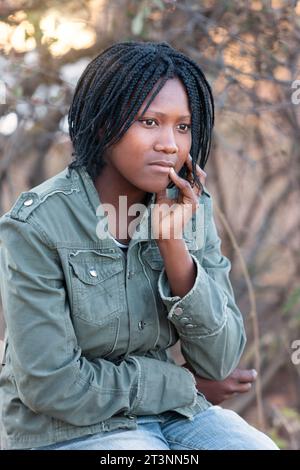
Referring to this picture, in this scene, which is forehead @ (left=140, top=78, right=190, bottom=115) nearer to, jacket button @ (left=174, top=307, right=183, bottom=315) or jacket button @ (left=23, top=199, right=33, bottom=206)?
jacket button @ (left=23, top=199, right=33, bottom=206)

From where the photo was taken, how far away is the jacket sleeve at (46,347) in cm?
202

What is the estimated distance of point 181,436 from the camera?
2176 millimetres

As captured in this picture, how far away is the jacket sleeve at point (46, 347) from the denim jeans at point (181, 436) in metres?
0.06

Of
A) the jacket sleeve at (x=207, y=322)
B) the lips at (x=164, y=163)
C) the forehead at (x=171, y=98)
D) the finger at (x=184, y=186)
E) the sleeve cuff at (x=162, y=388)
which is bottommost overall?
the sleeve cuff at (x=162, y=388)

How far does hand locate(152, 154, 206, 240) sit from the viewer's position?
2.17 meters

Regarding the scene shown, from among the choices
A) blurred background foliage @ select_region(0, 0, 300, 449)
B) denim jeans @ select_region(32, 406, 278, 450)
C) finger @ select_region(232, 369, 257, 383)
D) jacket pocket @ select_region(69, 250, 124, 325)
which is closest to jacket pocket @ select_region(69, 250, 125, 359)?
jacket pocket @ select_region(69, 250, 124, 325)

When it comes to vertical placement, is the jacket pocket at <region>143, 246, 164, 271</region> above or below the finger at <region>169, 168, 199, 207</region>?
below

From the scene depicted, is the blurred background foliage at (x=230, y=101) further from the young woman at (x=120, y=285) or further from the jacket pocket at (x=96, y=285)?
the jacket pocket at (x=96, y=285)

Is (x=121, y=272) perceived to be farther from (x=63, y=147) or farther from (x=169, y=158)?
(x=63, y=147)

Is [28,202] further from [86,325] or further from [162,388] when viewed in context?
[162,388]

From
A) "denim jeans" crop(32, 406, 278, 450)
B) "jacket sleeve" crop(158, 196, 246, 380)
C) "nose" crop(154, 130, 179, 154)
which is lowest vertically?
"denim jeans" crop(32, 406, 278, 450)

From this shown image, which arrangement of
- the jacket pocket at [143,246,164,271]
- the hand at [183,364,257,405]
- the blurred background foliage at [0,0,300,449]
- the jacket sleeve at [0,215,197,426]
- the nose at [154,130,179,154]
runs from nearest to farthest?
the jacket sleeve at [0,215,197,426] → the nose at [154,130,179,154] → the jacket pocket at [143,246,164,271] → the hand at [183,364,257,405] → the blurred background foliage at [0,0,300,449]

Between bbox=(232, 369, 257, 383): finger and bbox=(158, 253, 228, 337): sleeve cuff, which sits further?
bbox=(232, 369, 257, 383): finger

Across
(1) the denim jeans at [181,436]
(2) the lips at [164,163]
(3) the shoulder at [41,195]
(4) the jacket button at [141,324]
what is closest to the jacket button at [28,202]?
(3) the shoulder at [41,195]
